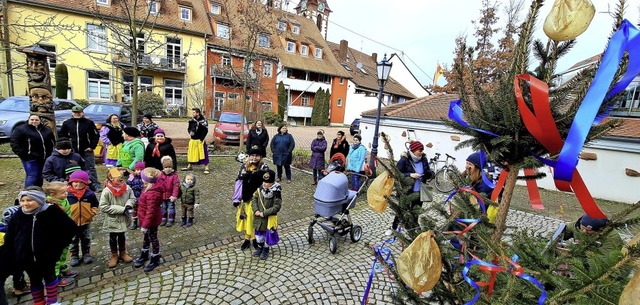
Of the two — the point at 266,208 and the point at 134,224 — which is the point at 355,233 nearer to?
the point at 266,208

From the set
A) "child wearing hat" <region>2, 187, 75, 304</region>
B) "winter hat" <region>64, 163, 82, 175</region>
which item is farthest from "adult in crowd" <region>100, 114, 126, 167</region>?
"child wearing hat" <region>2, 187, 75, 304</region>

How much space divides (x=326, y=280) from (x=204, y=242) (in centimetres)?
233

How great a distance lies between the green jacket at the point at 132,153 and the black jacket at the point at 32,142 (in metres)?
1.27

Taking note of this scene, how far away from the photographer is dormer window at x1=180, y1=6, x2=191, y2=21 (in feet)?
85.0

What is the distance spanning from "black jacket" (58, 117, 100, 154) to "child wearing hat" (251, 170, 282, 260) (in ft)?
15.5

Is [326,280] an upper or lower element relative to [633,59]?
lower

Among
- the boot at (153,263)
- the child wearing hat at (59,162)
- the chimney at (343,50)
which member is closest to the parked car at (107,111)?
the child wearing hat at (59,162)

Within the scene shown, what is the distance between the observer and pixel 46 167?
500cm

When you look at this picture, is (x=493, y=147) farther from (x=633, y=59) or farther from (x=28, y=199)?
(x=28, y=199)

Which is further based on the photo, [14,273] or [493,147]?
[14,273]

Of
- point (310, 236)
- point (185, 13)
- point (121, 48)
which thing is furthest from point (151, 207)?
point (185, 13)

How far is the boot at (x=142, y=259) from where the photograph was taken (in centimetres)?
432

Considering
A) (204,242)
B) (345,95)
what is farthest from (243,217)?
(345,95)

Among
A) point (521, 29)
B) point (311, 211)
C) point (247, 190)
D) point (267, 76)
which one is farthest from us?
point (267, 76)
